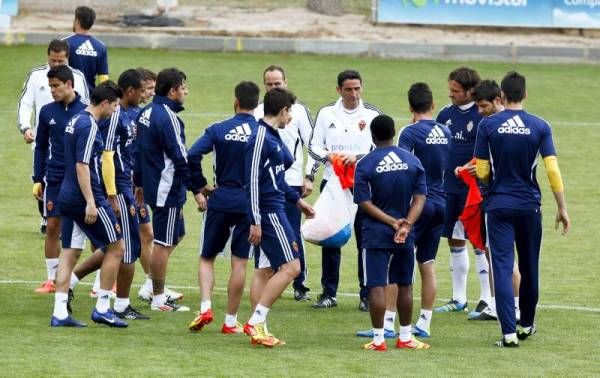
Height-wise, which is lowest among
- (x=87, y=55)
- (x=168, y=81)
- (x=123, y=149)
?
(x=123, y=149)

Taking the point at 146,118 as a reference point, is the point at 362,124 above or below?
below

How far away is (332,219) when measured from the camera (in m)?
13.3

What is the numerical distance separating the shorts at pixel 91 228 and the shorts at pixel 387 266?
213cm

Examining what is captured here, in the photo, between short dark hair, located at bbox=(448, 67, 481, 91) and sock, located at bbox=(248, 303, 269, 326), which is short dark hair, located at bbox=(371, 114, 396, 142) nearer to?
sock, located at bbox=(248, 303, 269, 326)

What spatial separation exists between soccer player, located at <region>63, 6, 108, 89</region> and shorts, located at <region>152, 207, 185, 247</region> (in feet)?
12.7

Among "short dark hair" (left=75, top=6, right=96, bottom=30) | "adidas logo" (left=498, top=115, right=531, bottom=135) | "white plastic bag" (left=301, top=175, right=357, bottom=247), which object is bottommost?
"white plastic bag" (left=301, top=175, right=357, bottom=247)

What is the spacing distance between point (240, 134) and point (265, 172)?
44 cm

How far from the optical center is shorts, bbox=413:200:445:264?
12078 mm

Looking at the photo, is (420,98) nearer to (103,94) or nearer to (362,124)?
(362,124)

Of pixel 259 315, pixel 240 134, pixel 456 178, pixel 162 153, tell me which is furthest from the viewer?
pixel 456 178

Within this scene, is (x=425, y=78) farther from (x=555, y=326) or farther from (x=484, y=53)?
(x=555, y=326)

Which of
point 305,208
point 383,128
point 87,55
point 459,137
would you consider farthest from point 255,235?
point 87,55

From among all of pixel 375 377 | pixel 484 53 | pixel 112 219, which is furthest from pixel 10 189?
pixel 484 53

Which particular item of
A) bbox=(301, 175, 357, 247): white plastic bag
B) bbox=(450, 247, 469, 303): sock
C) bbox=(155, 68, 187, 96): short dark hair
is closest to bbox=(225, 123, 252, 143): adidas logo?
bbox=(155, 68, 187, 96): short dark hair
